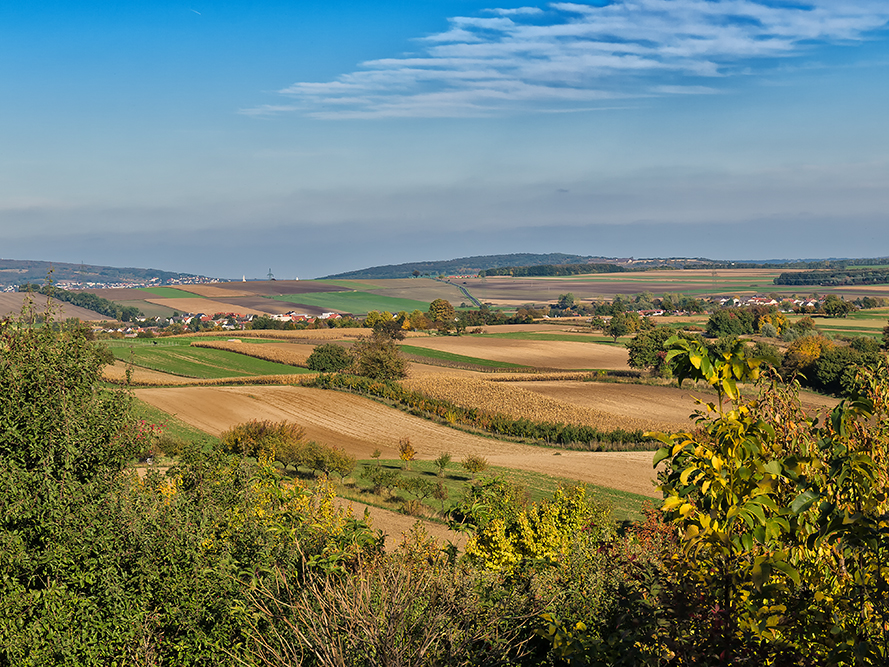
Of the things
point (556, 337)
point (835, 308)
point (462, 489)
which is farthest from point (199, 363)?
point (835, 308)

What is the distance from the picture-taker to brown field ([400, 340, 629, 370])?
92.6m

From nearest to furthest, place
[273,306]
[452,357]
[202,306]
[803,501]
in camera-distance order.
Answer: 1. [803,501]
2. [452,357]
3. [202,306]
4. [273,306]

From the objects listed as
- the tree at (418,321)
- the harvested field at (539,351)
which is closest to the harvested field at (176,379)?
the harvested field at (539,351)

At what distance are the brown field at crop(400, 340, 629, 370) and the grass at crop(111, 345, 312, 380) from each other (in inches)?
1104

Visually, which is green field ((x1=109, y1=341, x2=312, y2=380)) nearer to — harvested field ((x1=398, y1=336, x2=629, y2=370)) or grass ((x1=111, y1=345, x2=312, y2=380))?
grass ((x1=111, y1=345, x2=312, y2=380))

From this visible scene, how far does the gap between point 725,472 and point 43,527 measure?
1188 centimetres

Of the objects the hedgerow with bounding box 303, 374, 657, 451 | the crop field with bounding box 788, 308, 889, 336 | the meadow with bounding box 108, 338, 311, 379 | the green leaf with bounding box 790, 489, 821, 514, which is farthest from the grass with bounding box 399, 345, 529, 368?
the green leaf with bounding box 790, 489, 821, 514

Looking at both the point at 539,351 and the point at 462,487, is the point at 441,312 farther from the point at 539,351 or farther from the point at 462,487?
the point at 462,487

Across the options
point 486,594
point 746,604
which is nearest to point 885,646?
point 746,604

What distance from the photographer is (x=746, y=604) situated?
16.4 ft

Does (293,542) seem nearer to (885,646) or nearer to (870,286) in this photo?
(885,646)

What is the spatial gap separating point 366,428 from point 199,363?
37413mm

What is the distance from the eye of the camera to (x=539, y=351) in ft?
332

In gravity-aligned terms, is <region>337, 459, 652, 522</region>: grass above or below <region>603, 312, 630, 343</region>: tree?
below
